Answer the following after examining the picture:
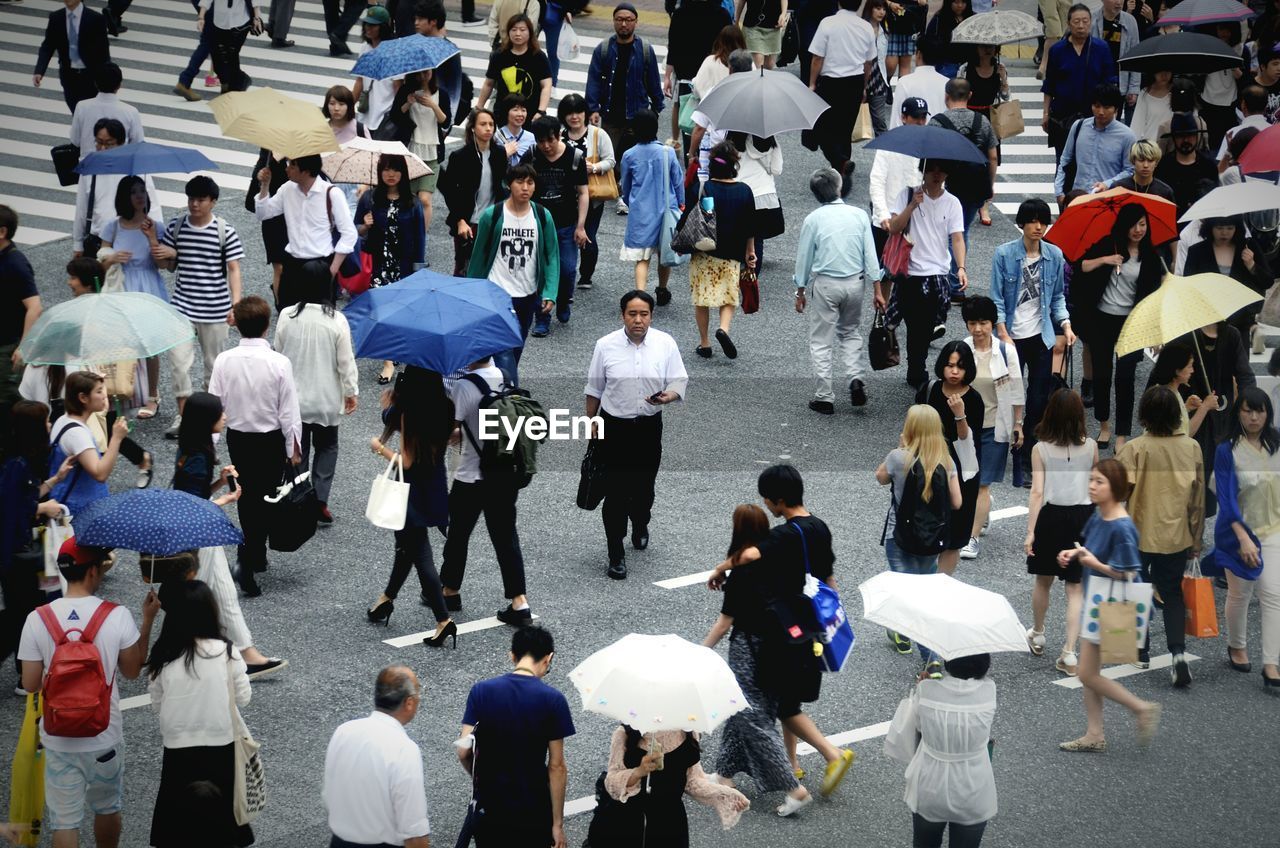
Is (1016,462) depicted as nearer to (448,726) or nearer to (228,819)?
(448,726)

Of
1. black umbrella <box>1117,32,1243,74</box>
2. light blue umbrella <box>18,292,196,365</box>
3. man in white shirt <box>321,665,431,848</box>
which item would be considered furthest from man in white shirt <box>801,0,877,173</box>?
man in white shirt <box>321,665,431,848</box>

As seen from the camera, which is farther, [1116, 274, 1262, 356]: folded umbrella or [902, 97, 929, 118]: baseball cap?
[902, 97, 929, 118]: baseball cap

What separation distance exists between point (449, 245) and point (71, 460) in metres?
7.66

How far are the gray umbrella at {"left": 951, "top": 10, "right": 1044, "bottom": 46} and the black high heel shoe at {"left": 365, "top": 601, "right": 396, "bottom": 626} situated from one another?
9.75 metres

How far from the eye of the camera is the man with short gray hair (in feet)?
44.4

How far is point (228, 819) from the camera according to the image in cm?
768

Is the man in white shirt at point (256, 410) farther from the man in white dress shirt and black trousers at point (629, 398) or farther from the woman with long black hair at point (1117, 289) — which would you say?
the woman with long black hair at point (1117, 289)

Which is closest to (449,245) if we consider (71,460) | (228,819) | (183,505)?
(71,460)

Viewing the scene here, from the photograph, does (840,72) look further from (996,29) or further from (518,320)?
(518,320)

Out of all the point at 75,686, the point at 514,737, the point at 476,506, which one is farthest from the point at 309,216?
the point at 514,737

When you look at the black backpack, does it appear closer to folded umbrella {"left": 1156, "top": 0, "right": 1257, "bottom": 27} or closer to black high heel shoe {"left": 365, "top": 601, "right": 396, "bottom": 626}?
black high heel shoe {"left": 365, "top": 601, "right": 396, "bottom": 626}

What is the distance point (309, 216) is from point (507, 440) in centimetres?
405

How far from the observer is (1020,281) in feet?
41.4

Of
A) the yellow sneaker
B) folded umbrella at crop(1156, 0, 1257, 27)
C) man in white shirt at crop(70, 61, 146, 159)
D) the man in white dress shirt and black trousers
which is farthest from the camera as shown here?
folded umbrella at crop(1156, 0, 1257, 27)
